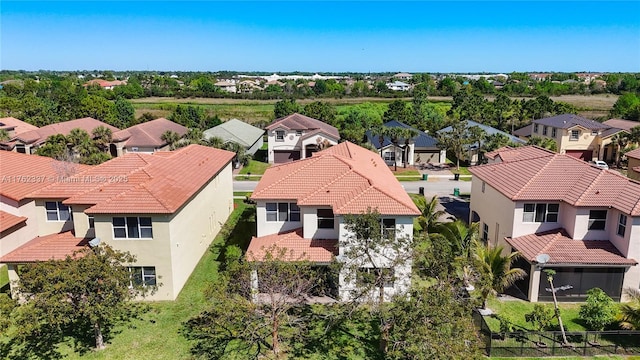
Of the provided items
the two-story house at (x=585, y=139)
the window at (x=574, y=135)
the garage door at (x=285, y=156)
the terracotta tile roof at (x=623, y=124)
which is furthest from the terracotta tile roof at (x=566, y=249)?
the terracotta tile roof at (x=623, y=124)

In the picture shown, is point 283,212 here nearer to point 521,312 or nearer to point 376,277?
point 376,277

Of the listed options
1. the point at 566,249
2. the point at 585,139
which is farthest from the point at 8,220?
the point at 585,139

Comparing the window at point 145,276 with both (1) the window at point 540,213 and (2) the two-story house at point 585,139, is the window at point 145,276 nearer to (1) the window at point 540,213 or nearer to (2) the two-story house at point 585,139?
(1) the window at point 540,213

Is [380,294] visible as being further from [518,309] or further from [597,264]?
[597,264]

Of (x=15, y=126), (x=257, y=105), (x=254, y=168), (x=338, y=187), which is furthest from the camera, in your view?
(x=257, y=105)

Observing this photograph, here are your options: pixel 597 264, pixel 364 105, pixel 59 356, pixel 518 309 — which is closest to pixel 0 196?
pixel 59 356

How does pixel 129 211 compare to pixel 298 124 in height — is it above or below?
below
